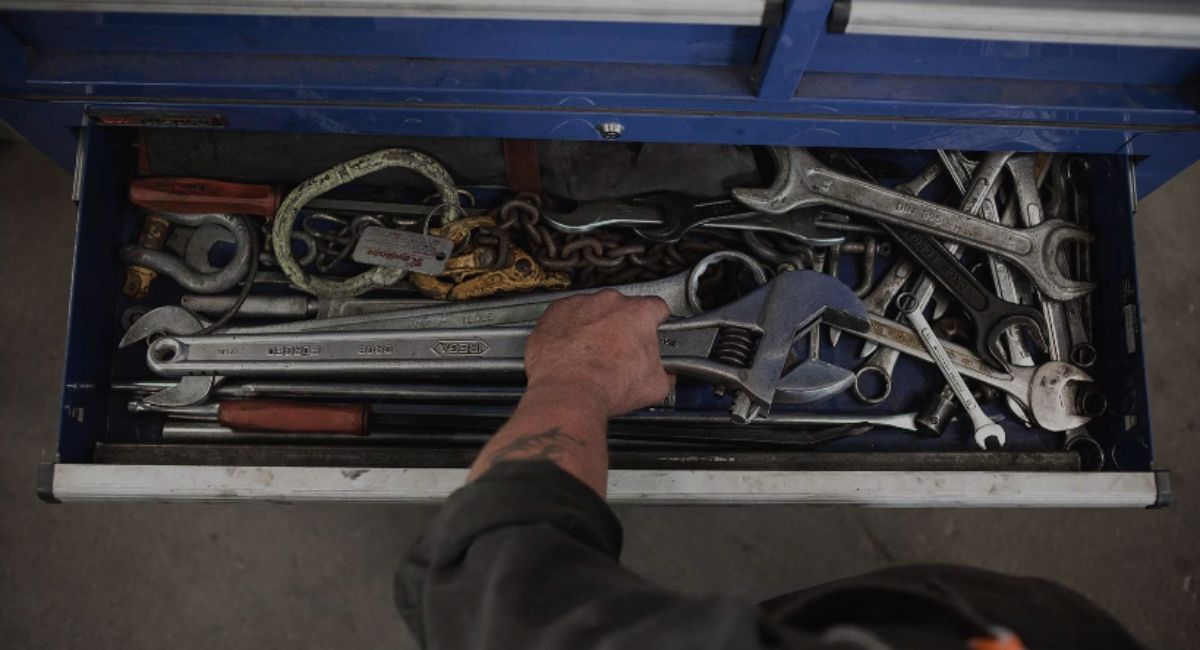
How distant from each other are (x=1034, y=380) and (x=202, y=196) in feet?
4.24

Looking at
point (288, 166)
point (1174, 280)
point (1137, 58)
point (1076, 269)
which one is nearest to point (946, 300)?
point (1076, 269)

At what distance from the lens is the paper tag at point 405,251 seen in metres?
1.33

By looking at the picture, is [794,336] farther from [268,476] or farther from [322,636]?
[322,636]

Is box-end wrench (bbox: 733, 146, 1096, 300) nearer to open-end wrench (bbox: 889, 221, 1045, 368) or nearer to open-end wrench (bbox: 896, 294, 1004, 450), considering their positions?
open-end wrench (bbox: 889, 221, 1045, 368)

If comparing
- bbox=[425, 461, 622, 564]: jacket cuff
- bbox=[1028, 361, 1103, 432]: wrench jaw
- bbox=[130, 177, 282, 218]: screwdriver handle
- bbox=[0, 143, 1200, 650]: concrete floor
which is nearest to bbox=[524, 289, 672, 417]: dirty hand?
bbox=[425, 461, 622, 564]: jacket cuff

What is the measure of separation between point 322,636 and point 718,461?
96 centimetres

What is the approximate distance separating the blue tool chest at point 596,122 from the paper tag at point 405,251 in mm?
124

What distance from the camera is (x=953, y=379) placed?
1368 millimetres

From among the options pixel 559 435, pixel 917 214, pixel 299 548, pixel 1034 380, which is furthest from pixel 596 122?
pixel 299 548

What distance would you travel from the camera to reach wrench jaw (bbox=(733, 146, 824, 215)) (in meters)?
1.33

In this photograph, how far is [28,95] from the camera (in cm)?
112

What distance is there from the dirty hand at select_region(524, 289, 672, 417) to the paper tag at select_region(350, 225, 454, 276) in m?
0.23

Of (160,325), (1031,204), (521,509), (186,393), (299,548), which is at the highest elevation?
(1031,204)

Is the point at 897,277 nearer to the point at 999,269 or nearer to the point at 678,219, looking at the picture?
the point at 999,269
